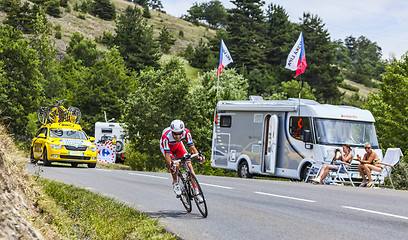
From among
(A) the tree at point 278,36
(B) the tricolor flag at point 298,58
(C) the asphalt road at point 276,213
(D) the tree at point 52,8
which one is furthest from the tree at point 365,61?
(C) the asphalt road at point 276,213

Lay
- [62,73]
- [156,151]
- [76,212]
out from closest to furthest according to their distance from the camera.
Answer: [76,212], [156,151], [62,73]

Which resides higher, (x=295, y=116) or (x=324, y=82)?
(x=324, y=82)

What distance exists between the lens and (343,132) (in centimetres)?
1972

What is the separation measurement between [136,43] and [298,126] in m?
69.8

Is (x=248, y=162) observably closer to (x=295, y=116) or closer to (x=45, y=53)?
(x=295, y=116)

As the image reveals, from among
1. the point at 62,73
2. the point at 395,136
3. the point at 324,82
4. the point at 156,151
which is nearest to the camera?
the point at 156,151

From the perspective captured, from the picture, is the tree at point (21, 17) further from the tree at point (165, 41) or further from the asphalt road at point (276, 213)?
the asphalt road at point (276, 213)

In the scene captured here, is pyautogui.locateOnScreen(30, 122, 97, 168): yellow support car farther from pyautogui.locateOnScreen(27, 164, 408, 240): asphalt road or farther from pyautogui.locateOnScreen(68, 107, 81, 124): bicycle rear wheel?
pyautogui.locateOnScreen(27, 164, 408, 240): asphalt road

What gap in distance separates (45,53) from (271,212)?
6236cm

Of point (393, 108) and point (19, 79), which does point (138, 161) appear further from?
point (19, 79)

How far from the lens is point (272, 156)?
2080 cm

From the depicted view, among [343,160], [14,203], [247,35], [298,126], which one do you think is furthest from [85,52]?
[14,203]

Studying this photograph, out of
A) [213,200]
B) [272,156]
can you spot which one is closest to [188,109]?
[272,156]

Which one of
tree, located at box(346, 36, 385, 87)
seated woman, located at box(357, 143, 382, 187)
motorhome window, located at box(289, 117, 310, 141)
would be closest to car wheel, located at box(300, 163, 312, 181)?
motorhome window, located at box(289, 117, 310, 141)
